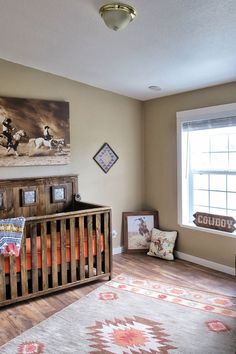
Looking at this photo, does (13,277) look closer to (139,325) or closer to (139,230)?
(139,325)

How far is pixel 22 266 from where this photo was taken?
275cm

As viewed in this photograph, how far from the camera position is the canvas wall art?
3.21 metres

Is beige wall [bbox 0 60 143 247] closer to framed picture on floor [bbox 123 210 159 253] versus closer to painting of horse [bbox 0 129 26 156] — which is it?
framed picture on floor [bbox 123 210 159 253]

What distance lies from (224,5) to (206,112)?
1.65 m

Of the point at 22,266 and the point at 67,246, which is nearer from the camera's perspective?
the point at 22,266

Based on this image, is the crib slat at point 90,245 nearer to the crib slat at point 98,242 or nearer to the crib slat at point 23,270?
the crib slat at point 98,242

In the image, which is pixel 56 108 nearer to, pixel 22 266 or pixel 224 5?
pixel 22 266

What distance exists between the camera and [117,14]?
6.59ft

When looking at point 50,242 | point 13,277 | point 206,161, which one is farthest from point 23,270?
point 206,161

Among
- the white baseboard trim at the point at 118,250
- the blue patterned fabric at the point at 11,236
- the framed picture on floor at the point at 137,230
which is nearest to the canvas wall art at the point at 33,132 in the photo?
the blue patterned fabric at the point at 11,236

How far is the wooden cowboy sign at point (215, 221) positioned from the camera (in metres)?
3.34

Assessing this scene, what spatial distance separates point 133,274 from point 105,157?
59.0 inches

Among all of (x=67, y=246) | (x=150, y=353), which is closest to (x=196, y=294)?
(x=150, y=353)

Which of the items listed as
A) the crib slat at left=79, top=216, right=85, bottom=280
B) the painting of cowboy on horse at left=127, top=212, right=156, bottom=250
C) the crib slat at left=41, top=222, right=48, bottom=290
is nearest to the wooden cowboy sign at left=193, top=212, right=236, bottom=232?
the painting of cowboy on horse at left=127, top=212, right=156, bottom=250
